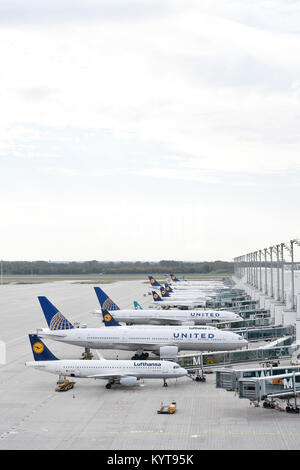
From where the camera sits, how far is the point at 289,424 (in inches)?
1606

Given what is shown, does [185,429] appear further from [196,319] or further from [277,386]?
[196,319]

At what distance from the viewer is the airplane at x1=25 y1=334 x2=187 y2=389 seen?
53438mm

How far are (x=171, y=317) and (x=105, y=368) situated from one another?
1636 inches

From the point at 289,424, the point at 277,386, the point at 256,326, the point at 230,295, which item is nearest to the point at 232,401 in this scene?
the point at 277,386

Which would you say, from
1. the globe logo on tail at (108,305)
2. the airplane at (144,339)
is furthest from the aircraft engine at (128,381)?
the globe logo on tail at (108,305)

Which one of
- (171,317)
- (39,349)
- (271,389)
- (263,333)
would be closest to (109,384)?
(39,349)

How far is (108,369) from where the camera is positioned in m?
53.8

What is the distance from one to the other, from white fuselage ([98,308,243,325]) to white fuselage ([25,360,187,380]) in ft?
125

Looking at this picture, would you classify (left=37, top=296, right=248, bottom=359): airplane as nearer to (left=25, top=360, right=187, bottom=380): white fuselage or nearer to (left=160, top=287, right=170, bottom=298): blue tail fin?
(left=25, top=360, right=187, bottom=380): white fuselage

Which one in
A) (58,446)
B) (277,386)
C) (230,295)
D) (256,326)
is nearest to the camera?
(58,446)

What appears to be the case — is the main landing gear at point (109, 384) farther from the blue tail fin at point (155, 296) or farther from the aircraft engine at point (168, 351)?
the blue tail fin at point (155, 296)

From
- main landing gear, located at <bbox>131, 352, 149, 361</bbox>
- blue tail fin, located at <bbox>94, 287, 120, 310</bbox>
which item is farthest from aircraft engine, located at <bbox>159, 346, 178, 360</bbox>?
blue tail fin, located at <bbox>94, 287, 120, 310</bbox>

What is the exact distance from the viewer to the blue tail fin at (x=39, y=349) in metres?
53.8
